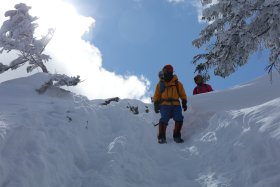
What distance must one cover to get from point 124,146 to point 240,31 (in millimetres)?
3515

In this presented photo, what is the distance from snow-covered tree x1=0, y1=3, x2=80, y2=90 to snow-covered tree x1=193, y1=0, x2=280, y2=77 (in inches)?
323

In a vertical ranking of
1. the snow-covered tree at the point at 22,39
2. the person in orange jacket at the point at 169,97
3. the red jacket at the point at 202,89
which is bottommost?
the person in orange jacket at the point at 169,97

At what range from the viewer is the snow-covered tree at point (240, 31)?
7.51 meters

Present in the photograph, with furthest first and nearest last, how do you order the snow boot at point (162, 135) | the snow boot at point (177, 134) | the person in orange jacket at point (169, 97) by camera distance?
the person in orange jacket at point (169, 97) < the snow boot at point (177, 134) < the snow boot at point (162, 135)

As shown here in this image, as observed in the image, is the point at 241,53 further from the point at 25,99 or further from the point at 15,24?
the point at 15,24

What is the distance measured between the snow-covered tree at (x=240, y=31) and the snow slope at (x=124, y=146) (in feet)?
4.10

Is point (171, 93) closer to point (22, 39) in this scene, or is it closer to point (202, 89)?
point (202, 89)

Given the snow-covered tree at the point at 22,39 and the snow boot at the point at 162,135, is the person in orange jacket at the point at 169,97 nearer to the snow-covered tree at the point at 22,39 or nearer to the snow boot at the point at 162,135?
the snow boot at the point at 162,135

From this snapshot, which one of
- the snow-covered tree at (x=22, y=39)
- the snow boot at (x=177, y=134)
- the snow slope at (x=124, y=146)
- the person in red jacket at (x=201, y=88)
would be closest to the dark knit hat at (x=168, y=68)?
the snow boot at (x=177, y=134)

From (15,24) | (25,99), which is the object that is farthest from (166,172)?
(15,24)

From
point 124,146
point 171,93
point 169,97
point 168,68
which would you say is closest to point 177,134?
point 169,97

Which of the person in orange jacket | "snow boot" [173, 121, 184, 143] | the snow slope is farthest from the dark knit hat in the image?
the snow slope

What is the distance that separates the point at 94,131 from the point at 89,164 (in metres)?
1.99

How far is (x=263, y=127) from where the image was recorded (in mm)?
7699
